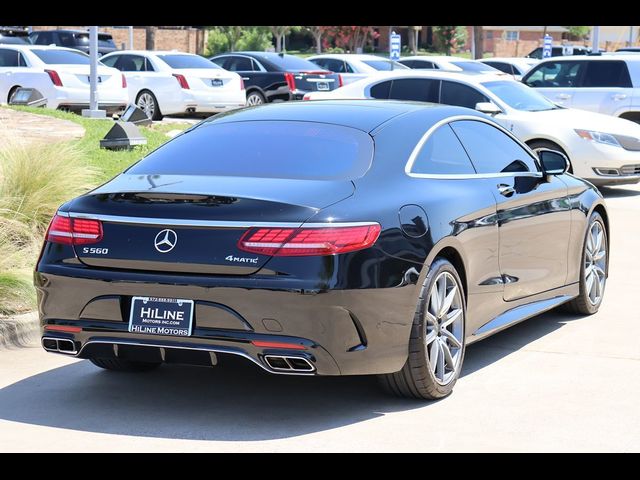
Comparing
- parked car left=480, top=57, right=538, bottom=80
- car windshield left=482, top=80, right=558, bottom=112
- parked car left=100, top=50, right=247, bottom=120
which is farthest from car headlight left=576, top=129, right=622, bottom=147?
parked car left=480, top=57, right=538, bottom=80

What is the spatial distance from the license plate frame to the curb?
212 centimetres

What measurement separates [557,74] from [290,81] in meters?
6.89

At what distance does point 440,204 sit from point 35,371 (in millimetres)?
2531

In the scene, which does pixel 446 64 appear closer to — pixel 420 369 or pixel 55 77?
pixel 55 77

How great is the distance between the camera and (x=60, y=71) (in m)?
22.4

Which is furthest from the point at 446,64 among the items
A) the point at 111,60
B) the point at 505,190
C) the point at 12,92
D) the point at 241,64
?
the point at 505,190

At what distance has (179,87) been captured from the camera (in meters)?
24.6

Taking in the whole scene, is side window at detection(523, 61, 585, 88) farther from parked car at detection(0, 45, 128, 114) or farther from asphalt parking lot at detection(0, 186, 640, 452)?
asphalt parking lot at detection(0, 186, 640, 452)

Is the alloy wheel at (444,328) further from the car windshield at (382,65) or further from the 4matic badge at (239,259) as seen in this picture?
the car windshield at (382,65)

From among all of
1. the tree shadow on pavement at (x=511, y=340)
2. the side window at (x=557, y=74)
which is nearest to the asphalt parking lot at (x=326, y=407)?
the tree shadow on pavement at (x=511, y=340)

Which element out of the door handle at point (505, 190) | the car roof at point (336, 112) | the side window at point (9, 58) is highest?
the car roof at point (336, 112)

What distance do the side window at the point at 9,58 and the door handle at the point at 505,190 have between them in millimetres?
17259

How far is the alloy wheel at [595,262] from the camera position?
28.3 feet

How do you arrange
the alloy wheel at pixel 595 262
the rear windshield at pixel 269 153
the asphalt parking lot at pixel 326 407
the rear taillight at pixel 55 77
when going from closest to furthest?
the asphalt parking lot at pixel 326 407
the rear windshield at pixel 269 153
the alloy wheel at pixel 595 262
the rear taillight at pixel 55 77
